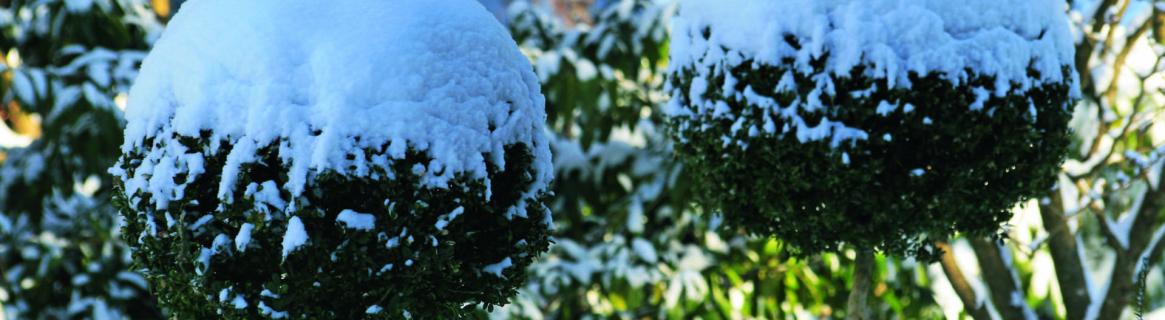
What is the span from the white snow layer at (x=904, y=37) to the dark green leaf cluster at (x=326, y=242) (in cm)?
85

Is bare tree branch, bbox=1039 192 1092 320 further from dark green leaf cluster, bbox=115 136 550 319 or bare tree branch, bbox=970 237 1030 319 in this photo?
dark green leaf cluster, bbox=115 136 550 319

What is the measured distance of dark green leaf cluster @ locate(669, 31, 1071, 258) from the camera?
2686 mm

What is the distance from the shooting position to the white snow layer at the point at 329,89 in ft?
7.10

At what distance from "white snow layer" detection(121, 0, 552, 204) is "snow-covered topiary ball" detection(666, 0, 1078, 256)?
0.75 m

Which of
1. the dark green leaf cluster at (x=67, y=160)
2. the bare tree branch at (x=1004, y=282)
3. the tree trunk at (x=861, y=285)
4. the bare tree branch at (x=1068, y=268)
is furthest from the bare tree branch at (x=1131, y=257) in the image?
the dark green leaf cluster at (x=67, y=160)

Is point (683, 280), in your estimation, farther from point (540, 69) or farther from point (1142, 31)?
point (1142, 31)

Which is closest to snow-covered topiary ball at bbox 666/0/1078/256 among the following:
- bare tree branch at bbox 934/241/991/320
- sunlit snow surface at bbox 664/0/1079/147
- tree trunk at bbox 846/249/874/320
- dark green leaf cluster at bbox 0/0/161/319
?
sunlit snow surface at bbox 664/0/1079/147

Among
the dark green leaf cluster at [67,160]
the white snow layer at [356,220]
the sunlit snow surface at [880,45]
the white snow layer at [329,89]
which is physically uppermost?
the dark green leaf cluster at [67,160]

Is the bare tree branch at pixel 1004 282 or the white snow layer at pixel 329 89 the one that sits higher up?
the bare tree branch at pixel 1004 282

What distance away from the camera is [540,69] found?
12.7ft

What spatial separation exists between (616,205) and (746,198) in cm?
189

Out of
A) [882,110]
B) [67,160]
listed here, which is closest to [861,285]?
[882,110]

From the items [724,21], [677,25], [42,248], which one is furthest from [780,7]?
[42,248]

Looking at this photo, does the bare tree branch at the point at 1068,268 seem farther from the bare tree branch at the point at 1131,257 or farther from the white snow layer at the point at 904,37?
the white snow layer at the point at 904,37
